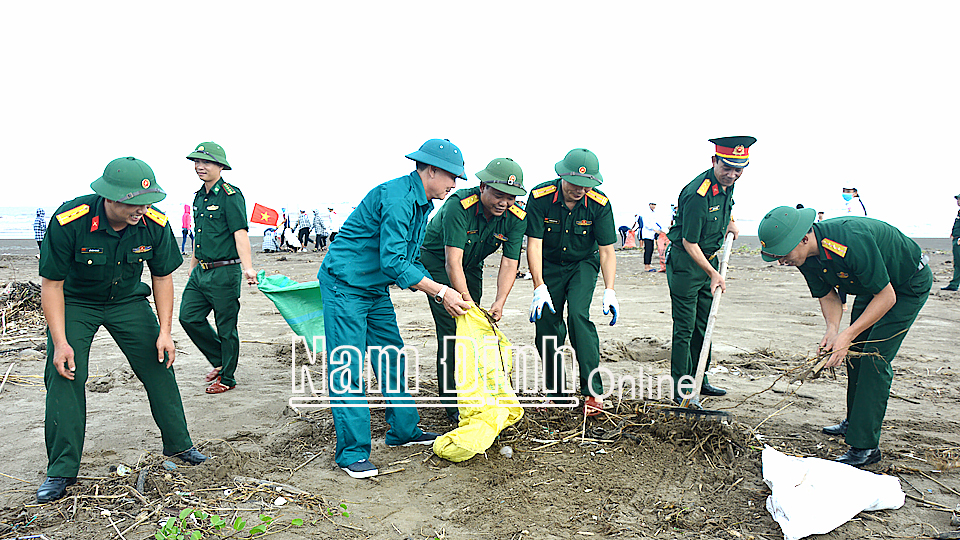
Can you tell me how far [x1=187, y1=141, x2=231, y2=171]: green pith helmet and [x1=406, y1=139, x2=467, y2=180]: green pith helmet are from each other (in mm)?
2402

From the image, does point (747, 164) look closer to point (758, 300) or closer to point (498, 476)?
point (498, 476)

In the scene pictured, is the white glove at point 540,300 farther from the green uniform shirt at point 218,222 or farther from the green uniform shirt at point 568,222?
the green uniform shirt at point 218,222

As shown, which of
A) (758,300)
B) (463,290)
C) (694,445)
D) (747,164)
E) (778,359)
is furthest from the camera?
(758,300)

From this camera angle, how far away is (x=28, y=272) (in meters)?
14.0

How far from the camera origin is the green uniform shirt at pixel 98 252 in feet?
10.3

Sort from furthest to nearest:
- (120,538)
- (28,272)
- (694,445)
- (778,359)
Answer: (28,272), (778,359), (694,445), (120,538)

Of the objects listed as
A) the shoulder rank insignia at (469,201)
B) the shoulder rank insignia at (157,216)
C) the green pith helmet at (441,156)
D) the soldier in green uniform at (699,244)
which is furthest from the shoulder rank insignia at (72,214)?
the soldier in green uniform at (699,244)

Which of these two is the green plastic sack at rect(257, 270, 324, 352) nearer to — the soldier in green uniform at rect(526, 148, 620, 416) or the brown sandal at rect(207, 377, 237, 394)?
the brown sandal at rect(207, 377, 237, 394)

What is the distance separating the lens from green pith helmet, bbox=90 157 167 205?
3.17 metres

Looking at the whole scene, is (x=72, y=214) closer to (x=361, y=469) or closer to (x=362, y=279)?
(x=362, y=279)

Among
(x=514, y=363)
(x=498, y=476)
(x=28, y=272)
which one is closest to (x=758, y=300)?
(x=514, y=363)

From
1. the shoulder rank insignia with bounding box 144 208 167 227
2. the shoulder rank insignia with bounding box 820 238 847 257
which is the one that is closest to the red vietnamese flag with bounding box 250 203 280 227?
the shoulder rank insignia with bounding box 144 208 167 227

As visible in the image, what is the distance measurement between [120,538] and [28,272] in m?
14.3

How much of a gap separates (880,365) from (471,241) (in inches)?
107
